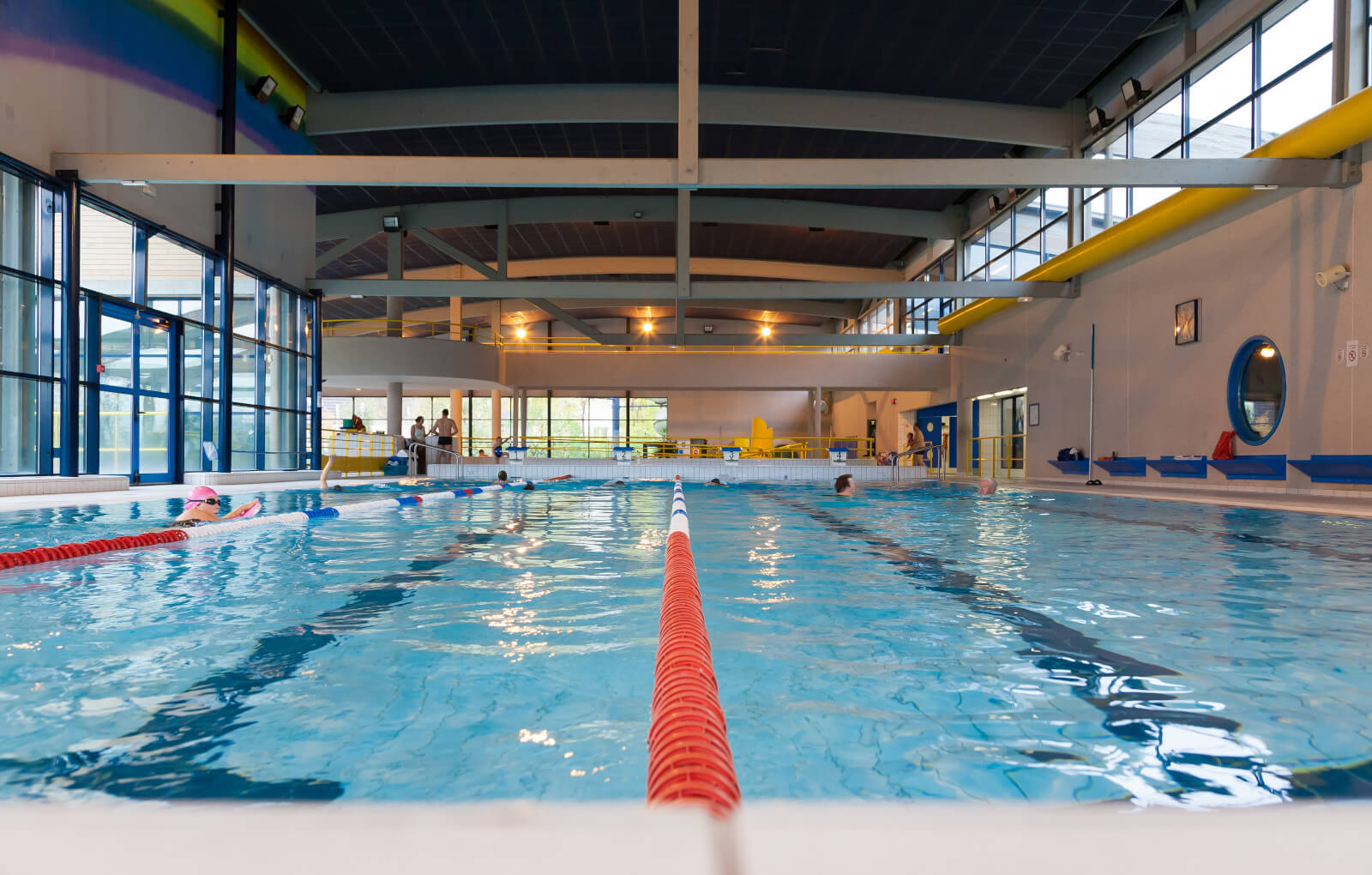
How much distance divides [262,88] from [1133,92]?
12728 millimetres

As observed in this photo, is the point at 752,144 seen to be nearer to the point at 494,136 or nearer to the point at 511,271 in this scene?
the point at 494,136

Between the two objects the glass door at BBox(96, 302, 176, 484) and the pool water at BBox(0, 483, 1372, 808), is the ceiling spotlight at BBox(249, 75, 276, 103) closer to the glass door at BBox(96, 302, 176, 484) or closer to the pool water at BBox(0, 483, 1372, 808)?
the glass door at BBox(96, 302, 176, 484)

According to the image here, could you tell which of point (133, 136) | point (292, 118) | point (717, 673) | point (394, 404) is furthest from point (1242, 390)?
point (394, 404)

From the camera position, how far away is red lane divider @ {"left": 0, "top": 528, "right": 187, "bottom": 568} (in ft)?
13.3

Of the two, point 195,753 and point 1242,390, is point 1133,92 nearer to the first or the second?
point 1242,390

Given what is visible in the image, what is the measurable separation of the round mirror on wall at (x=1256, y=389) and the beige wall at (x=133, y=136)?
13812 millimetres

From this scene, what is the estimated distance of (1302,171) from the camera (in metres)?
8.47

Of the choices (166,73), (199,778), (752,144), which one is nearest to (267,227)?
(166,73)

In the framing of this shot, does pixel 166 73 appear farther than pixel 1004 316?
No

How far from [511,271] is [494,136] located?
8382 millimetres

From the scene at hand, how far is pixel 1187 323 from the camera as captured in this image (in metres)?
11.0

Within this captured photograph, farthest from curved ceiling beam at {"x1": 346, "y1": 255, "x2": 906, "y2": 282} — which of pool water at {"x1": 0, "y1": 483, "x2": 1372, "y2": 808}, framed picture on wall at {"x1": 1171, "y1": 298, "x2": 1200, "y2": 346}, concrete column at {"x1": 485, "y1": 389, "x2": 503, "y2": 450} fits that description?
pool water at {"x1": 0, "y1": 483, "x2": 1372, "y2": 808}

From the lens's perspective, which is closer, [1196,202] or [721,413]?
[1196,202]

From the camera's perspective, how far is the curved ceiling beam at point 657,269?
22.5 metres
